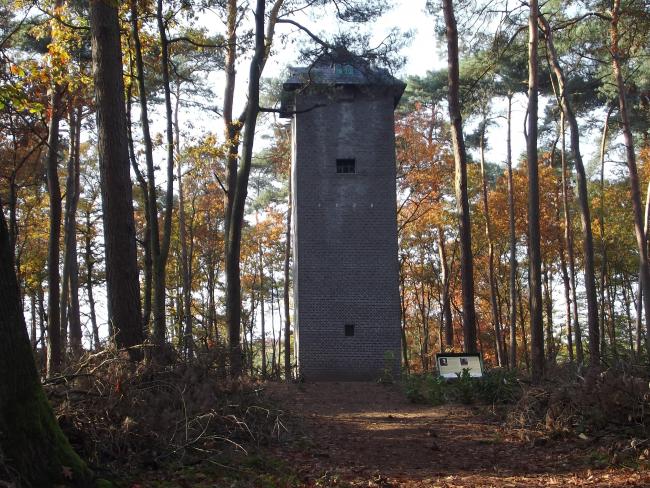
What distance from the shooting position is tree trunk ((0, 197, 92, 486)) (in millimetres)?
4969

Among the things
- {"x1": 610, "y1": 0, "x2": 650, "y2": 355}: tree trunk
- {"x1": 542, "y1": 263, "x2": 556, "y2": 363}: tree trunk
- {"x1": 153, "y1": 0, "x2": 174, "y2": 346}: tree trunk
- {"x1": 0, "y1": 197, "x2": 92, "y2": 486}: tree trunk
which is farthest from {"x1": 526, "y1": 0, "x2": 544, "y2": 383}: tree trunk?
{"x1": 542, "y1": 263, "x2": 556, "y2": 363}: tree trunk

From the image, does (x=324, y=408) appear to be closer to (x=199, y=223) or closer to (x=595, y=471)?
(x=595, y=471)

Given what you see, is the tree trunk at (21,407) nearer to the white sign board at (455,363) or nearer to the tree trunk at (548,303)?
the white sign board at (455,363)

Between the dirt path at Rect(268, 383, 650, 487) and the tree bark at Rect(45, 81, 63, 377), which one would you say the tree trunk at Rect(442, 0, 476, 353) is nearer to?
the dirt path at Rect(268, 383, 650, 487)

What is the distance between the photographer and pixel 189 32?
16266mm

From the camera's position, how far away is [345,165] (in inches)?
870

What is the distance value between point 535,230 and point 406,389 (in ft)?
15.3

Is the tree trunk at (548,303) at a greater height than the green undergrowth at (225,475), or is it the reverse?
the tree trunk at (548,303)

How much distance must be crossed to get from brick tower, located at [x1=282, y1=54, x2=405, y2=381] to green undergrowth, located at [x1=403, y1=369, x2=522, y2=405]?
6.35 metres

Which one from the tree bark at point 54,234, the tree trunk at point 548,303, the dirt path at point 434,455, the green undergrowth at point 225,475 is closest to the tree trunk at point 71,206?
the tree bark at point 54,234

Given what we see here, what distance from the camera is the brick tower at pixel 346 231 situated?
20906 mm

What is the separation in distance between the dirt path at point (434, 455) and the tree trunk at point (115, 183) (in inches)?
122

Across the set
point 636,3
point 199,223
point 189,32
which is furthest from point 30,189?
point 636,3

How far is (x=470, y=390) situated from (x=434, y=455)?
15.3ft
